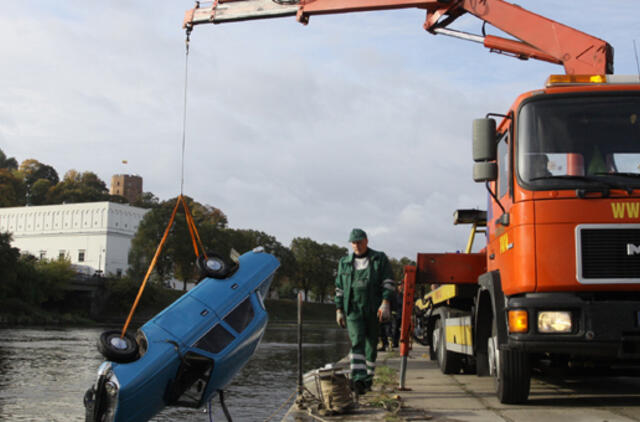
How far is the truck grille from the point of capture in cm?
629

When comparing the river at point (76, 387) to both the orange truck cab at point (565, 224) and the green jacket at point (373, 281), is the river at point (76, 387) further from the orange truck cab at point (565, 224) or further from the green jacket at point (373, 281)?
the orange truck cab at point (565, 224)

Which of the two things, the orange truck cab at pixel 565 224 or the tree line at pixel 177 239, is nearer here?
the orange truck cab at pixel 565 224

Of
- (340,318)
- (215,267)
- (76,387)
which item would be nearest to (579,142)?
(340,318)

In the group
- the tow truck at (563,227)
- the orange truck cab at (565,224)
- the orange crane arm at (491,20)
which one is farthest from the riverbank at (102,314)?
the orange truck cab at (565,224)

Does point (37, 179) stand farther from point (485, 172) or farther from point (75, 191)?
point (485, 172)

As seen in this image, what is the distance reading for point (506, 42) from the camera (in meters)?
11.1

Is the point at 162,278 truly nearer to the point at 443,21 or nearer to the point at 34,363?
the point at 34,363

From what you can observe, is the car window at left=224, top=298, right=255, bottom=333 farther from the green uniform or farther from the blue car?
the green uniform

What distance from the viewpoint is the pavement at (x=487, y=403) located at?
22.0 feet

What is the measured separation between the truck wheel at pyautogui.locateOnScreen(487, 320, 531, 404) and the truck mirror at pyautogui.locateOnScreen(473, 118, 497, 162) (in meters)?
1.71

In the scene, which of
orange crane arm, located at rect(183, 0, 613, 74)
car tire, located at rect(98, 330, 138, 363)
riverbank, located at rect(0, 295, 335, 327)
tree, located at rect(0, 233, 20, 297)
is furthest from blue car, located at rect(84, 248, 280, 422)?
tree, located at rect(0, 233, 20, 297)

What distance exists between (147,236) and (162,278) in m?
5.48

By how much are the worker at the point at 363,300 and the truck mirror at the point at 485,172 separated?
66.2 inches

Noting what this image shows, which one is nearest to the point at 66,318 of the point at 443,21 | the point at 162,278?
the point at 162,278
